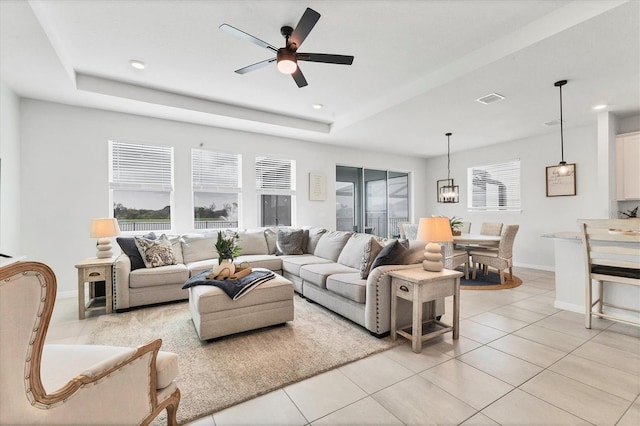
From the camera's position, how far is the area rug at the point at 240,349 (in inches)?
76.0

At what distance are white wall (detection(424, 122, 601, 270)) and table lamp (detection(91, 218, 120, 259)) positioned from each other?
6356mm

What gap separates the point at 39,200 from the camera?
3928mm

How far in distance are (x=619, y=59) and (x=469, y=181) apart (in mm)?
4394

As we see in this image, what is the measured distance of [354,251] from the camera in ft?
12.5

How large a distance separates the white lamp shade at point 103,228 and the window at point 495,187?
7.23 m

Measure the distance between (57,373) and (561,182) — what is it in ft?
24.0

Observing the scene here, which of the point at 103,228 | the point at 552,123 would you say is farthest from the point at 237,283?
the point at 552,123

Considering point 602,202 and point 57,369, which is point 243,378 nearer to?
point 57,369

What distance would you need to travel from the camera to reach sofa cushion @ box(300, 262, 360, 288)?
3.40 metres

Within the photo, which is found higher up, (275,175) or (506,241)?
(275,175)

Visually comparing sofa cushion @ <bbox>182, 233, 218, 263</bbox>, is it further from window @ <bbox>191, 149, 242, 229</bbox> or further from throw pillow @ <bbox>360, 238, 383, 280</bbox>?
throw pillow @ <bbox>360, 238, 383, 280</bbox>

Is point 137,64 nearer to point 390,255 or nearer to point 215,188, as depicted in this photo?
point 215,188

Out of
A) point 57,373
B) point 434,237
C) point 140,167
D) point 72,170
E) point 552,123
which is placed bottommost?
point 57,373

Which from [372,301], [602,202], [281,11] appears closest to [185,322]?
[372,301]
